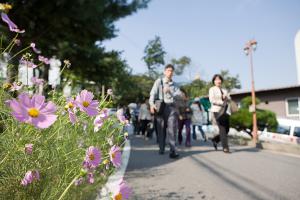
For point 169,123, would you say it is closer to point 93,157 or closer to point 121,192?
point 93,157

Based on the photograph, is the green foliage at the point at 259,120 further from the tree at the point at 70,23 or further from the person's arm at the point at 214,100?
the person's arm at the point at 214,100

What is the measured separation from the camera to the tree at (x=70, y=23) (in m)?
9.77

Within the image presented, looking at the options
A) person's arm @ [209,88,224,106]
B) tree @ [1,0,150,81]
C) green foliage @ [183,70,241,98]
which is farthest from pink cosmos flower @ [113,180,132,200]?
green foliage @ [183,70,241,98]

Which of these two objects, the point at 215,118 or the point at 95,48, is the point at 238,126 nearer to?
the point at 95,48

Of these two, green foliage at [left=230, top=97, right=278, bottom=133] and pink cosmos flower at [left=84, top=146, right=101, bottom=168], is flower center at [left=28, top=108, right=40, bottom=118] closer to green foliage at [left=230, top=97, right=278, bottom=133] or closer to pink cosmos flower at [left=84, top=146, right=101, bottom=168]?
pink cosmos flower at [left=84, top=146, right=101, bottom=168]

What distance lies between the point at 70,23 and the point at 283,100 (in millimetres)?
14971

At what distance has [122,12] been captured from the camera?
1263 centimetres

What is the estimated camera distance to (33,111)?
100 cm

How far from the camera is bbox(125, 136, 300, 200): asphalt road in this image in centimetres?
333

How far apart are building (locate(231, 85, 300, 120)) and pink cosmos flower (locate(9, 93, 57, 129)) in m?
20.6

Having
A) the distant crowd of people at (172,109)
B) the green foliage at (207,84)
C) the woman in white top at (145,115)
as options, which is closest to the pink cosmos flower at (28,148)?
the distant crowd of people at (172,109)

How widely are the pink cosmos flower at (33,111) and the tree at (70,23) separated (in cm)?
864

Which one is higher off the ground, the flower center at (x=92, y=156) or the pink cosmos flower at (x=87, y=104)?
the pink cosmos flower at (x=87, y=104)

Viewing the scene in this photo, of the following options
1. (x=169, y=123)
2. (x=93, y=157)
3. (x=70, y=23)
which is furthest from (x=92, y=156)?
(x=70, y=23)
